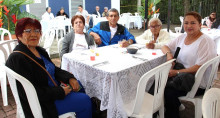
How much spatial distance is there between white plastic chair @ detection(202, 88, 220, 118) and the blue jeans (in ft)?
3.32

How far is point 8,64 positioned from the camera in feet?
4.54

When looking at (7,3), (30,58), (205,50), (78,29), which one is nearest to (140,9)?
(7,3)

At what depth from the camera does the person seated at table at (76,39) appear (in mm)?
2665

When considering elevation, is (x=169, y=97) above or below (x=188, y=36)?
below

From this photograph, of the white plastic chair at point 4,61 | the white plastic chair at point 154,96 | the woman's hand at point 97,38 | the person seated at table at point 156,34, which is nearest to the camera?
the white plastic chair at point 154,96

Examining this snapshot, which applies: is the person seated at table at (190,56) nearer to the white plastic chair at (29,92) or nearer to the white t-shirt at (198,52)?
the white t-shirt at (198,52)

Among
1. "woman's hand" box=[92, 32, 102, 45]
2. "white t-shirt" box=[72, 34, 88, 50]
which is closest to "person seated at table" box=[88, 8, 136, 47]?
"woman's hand" box=[92, 32, 102, 45]

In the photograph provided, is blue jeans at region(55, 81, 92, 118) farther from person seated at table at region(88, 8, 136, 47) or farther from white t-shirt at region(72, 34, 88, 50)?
person seated at table at region(88, 8, 136, 47)

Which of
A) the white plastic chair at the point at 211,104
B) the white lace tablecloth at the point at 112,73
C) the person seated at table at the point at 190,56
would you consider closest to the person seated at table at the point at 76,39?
the white lace tablecloth at the point at 112,73

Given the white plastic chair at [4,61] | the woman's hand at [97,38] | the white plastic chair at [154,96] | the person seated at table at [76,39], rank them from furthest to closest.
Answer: the woman's hand at [97,38] < the person seated at table at [76,39] < the white plastic chair at [4,61] < the white plastic chair at [154,96]

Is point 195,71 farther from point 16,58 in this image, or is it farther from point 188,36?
point 16,58

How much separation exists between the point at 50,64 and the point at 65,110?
472mm

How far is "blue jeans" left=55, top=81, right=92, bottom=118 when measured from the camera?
4.97ft

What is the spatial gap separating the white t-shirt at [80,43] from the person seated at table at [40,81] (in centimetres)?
97
